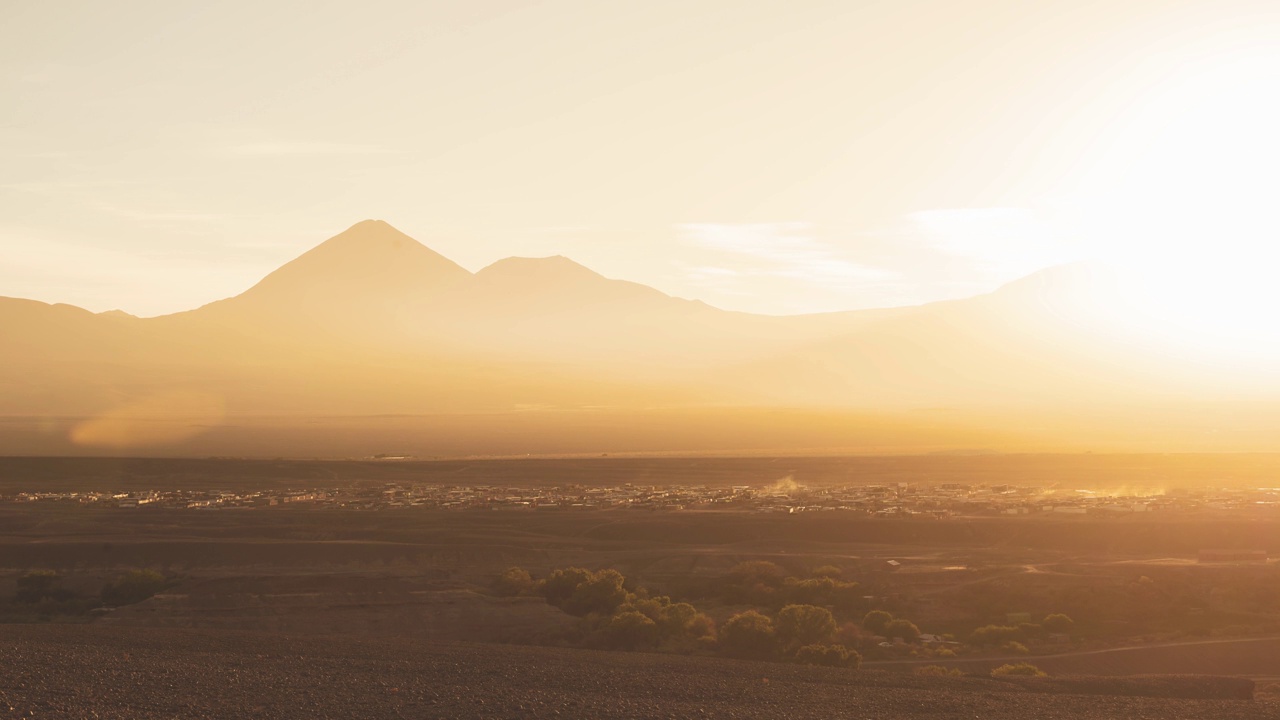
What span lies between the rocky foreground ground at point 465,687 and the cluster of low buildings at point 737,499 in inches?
1278

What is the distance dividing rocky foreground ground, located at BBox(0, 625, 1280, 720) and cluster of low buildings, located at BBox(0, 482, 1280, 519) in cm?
3247

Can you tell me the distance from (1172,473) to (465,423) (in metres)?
87.2

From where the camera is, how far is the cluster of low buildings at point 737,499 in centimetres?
5659

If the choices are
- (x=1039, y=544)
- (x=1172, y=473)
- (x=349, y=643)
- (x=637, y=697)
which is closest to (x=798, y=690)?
(x=637, y=697)

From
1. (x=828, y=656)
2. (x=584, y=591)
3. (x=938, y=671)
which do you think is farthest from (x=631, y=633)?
(x=938, y=671)

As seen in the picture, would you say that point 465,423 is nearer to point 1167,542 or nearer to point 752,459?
point 752,459

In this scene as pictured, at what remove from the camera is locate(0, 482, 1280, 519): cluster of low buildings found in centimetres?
5659

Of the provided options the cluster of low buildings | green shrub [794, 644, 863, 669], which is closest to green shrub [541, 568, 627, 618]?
green shrub [794, 644, 863, 669]

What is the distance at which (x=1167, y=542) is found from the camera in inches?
1802

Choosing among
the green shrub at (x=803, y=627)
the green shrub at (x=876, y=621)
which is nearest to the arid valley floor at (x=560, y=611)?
the green shrub at (x=803, y=627)

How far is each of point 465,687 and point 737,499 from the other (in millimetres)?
44289

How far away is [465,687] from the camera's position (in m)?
19.3

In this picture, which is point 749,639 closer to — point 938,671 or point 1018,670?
point 938,671

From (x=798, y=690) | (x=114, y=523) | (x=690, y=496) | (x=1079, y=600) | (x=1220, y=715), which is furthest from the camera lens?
(x=690, y=496)
